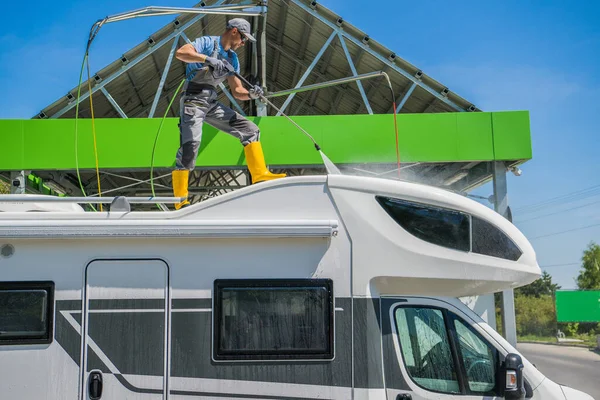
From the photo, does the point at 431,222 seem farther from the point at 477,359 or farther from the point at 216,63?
the point at 216,63

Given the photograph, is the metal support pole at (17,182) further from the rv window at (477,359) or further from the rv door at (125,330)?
the rv window at (477,359)

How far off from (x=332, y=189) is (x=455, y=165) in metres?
8.06

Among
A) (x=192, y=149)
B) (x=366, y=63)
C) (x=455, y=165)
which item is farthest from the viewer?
(x=366, y=63)

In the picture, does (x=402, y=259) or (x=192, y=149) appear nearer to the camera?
(x=402, y=259)

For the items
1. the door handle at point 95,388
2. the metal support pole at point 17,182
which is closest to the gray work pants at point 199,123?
the door handle at point 95,388

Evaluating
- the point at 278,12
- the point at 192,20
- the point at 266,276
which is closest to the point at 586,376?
the point at 278,12

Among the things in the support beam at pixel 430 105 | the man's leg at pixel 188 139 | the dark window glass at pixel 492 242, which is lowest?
the dark window glass at pixel 492 242

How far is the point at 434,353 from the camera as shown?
4.91 metres

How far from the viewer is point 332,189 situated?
487 centimetres

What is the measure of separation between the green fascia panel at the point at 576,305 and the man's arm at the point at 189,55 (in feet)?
110

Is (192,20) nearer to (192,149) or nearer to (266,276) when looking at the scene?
(192,149)

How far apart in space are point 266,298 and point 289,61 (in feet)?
44.9

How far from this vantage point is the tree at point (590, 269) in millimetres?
56344

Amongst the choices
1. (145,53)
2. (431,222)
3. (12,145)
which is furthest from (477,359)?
(145,53)
